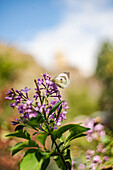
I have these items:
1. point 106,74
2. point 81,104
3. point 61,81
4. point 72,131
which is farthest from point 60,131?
point 81,104

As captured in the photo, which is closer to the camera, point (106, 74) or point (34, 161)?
point (34, 161)

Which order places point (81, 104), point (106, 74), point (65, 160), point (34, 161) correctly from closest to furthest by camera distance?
point (34, 161) → point (65, 160) → point (106, 74) → point (81, 104)

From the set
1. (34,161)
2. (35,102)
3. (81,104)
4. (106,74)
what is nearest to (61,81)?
(35,102)

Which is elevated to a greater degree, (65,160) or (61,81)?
(61,81)

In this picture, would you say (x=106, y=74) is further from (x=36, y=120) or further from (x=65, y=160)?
(x=36, y=120)

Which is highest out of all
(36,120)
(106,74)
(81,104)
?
(106,74)

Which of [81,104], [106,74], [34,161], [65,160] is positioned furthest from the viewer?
[81,104]

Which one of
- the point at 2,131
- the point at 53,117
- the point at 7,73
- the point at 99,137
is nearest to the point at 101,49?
the point at 7,73
